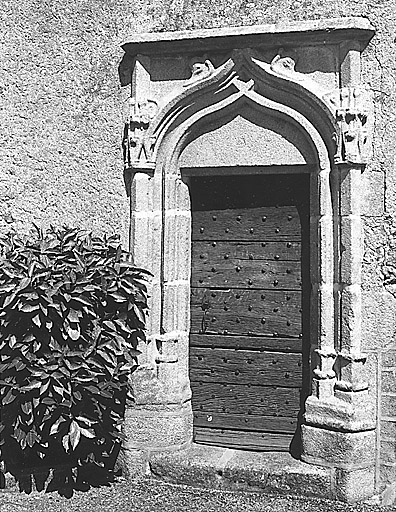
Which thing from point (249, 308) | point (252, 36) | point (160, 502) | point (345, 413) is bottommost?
point (160, 502)

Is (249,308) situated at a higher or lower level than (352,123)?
lower

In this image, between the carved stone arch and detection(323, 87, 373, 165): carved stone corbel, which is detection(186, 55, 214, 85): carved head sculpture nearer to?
the carved stone arch

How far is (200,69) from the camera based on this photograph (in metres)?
5.12

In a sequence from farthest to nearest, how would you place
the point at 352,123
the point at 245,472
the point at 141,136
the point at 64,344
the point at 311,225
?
the point at 141,136 → the point at 311,225 → the point at 245,472 → the point at 352,123 → the point at 64,344

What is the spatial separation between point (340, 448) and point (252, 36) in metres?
2.65

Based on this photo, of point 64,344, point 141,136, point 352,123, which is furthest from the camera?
point 141,136

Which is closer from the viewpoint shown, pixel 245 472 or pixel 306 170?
pixel 245 472

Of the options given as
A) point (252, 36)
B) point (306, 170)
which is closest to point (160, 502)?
point (306, 170)

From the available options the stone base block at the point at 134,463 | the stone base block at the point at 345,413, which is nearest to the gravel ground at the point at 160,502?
the stone base block at the point at 134,463

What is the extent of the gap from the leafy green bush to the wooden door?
58 cm

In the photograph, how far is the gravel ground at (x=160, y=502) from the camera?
459 cm

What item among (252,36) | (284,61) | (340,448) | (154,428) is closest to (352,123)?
(284,61)

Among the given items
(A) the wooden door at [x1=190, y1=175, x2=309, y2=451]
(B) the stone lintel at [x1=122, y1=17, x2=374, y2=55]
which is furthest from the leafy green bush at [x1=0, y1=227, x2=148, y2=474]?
(B) the stone lintel at [x1=122, y1=17, x2=374, y2=55]

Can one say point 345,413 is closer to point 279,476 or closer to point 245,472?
point 279,476
